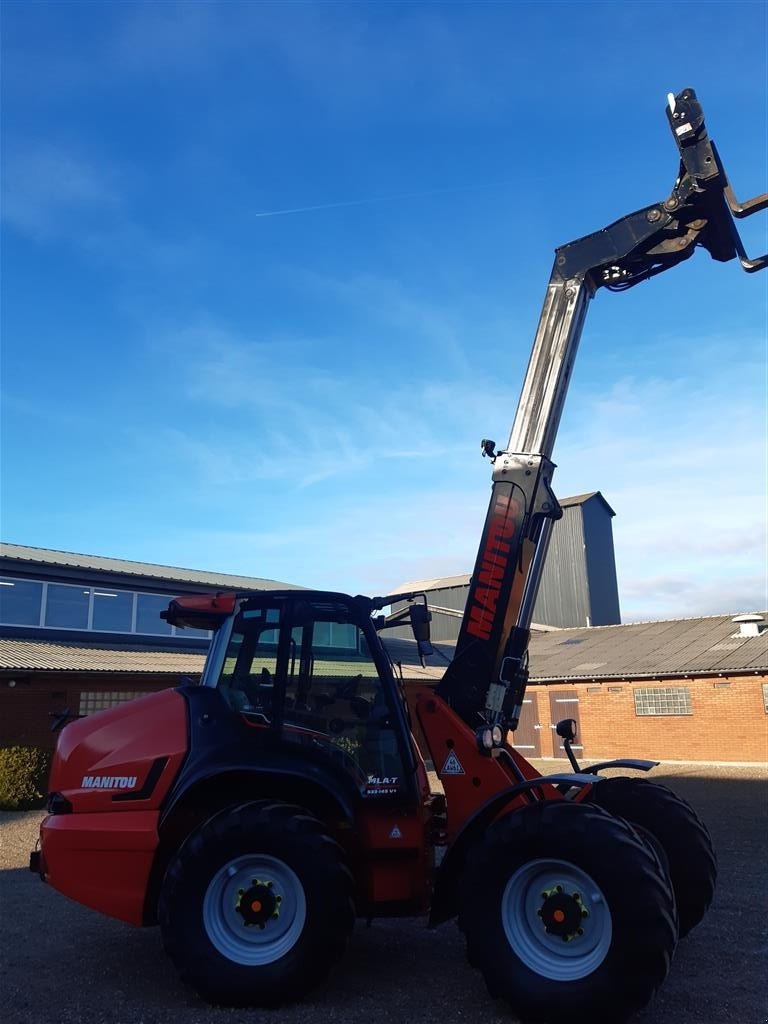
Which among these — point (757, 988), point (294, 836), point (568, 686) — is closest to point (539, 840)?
point (294, 836)

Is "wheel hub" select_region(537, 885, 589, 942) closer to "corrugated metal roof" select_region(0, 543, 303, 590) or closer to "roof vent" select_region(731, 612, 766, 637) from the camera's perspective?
"corrugated metal roof" select_region(0, 543, 303, 590)

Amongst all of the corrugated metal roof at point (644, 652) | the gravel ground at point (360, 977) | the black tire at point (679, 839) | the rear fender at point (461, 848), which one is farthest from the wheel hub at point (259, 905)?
the corrugated metal roof at point (644, 652)

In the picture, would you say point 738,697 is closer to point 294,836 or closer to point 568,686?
point 568,686

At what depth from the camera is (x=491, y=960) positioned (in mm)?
4867

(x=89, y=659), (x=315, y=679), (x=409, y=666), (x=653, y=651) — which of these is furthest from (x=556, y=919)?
(x=653, y=651)

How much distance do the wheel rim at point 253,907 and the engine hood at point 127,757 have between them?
71 centimetres

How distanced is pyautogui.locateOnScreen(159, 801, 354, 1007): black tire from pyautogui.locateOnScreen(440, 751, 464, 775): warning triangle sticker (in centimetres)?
93

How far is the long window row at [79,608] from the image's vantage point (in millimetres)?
20625

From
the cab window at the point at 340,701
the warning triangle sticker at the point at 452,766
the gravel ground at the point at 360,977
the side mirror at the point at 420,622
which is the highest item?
the side mirror at the point at 420,622

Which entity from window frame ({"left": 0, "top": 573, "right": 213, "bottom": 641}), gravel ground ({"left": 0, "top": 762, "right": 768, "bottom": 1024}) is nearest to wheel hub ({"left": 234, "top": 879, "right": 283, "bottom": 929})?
gravel ground ({"left": 0, "top": 762, "right": 768, "bottom": 1024})

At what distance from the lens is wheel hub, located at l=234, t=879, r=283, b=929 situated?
5336 mm

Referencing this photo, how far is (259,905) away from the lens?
17.5ft

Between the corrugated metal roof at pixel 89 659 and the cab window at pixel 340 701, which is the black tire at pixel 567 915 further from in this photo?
the corrugated metal roof at pixel 89 659

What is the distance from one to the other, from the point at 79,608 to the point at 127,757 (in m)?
17.2
